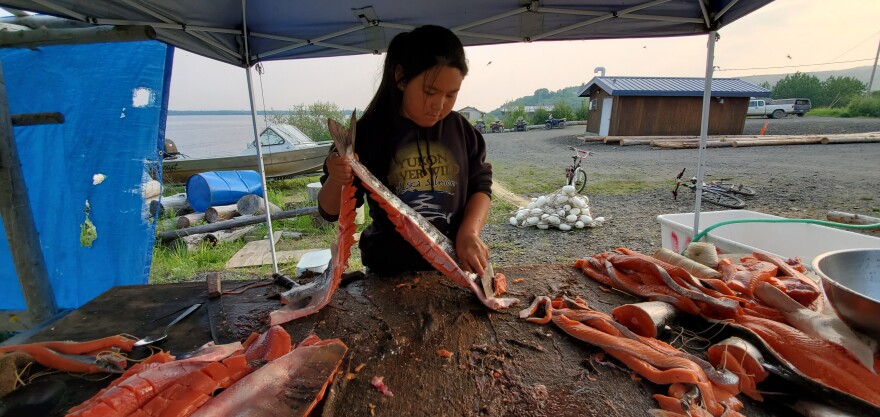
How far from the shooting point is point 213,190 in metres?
9.32

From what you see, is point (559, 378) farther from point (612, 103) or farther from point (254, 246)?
point (612, 103)

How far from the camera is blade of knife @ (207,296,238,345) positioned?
1.92m

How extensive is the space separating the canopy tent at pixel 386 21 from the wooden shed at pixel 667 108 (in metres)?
22.5

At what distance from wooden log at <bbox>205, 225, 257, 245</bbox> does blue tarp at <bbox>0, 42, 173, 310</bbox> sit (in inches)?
150

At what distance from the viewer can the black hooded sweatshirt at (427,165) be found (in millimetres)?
2479

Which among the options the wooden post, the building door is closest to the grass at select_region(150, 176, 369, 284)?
the wooden post

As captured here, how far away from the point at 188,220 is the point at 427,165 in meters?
8.38

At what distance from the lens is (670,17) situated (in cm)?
371

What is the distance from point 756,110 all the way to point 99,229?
164ft

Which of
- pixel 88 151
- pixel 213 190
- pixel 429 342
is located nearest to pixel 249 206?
pixel 213 190

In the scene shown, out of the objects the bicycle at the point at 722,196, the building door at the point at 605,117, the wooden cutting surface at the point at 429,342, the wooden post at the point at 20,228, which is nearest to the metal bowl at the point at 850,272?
the wooden cutting surface at the point at 429,342

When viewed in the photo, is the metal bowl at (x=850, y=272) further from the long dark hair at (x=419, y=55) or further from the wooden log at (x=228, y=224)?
the wooden log at (x=228, y=224)

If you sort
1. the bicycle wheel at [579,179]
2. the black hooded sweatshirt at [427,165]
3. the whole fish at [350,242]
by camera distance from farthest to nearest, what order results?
the bicycle wheel at [579,179] < the black hooded sweatshirt at [427,165] < the whole fish at [350,242]

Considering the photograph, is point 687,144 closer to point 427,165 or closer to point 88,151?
point 427,165
